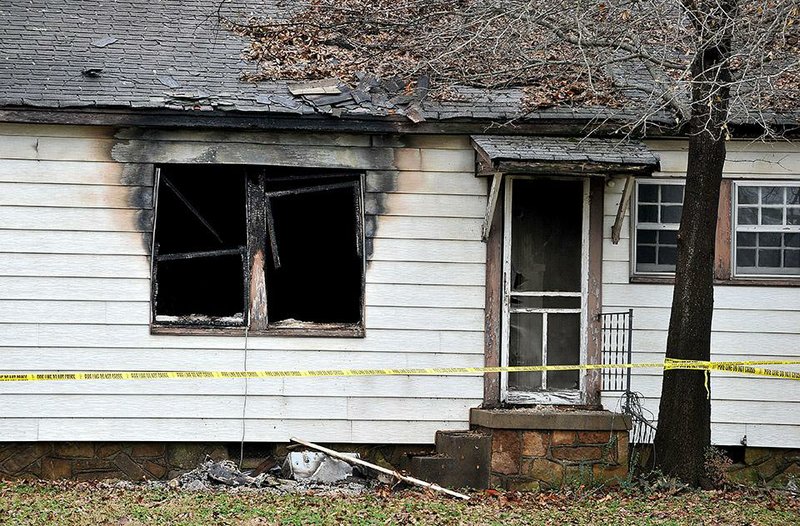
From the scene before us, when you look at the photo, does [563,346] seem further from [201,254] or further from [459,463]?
[201,254]

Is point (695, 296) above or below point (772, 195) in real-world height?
below

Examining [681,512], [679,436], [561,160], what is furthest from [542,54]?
[681,512]

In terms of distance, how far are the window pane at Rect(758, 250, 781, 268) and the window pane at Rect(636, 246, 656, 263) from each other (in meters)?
1.07

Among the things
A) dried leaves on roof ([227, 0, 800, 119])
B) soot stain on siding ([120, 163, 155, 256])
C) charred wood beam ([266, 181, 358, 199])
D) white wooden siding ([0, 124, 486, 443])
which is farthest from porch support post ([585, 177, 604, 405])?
soot stain on siding ([120, 163, 155, 256])

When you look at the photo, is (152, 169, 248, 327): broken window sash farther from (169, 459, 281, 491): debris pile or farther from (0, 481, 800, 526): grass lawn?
(0, 481, 800, 526): grass lawn

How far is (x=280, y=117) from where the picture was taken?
416 inches

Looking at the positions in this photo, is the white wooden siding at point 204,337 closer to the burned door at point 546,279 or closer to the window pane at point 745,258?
the burned door at point 546,279

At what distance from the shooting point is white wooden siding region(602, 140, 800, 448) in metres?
11.0

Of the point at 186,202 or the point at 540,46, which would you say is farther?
the point at 186,202

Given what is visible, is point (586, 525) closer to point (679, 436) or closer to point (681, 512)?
point (681, 512)

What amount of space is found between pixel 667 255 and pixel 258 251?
410 centimetres

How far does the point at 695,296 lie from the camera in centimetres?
987

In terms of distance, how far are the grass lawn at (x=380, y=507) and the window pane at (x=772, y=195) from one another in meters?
2.97

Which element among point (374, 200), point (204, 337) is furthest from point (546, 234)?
point (204, 337)
